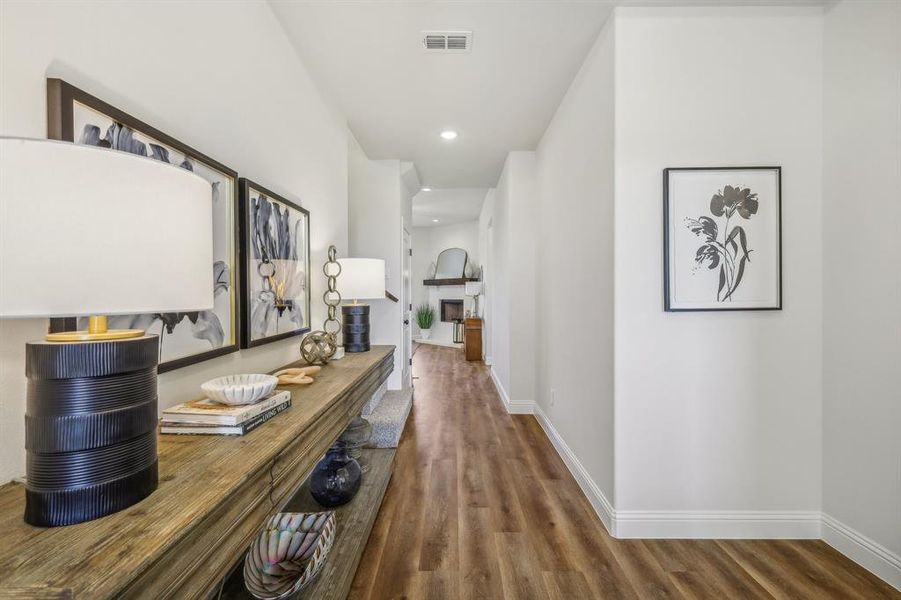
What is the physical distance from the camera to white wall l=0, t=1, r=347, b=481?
81cm

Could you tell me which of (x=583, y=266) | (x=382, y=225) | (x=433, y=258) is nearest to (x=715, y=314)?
(x=583, y=266)

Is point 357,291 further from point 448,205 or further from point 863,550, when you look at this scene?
point 448,205

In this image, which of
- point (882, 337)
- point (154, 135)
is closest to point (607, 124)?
point (882, 337)

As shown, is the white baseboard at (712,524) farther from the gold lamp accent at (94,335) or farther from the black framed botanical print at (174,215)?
the gold lamp accent at (94,335)

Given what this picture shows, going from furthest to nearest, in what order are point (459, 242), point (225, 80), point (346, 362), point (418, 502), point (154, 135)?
1. point (459, 242)
2. point (418, 502)
3. point (346, 362)
4. point (225, 80)
5. point (154, 135)

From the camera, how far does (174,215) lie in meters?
0.65

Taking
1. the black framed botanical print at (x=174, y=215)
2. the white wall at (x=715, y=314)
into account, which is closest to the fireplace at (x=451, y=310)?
the white wall at (x=715, y=314)

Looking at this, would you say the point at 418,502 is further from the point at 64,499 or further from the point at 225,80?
the point at 225,80

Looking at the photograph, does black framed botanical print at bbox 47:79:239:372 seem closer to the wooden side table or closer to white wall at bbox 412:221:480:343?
the wooden side table

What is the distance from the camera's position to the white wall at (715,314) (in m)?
1.92

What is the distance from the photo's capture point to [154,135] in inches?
44.4

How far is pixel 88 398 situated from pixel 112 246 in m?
0.27

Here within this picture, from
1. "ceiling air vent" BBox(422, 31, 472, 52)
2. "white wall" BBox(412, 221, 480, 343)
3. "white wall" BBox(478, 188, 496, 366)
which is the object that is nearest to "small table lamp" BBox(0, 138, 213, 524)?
"ceiling air vent" BBox(422, 31, 472, 52)

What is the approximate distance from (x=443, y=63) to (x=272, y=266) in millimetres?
1661
